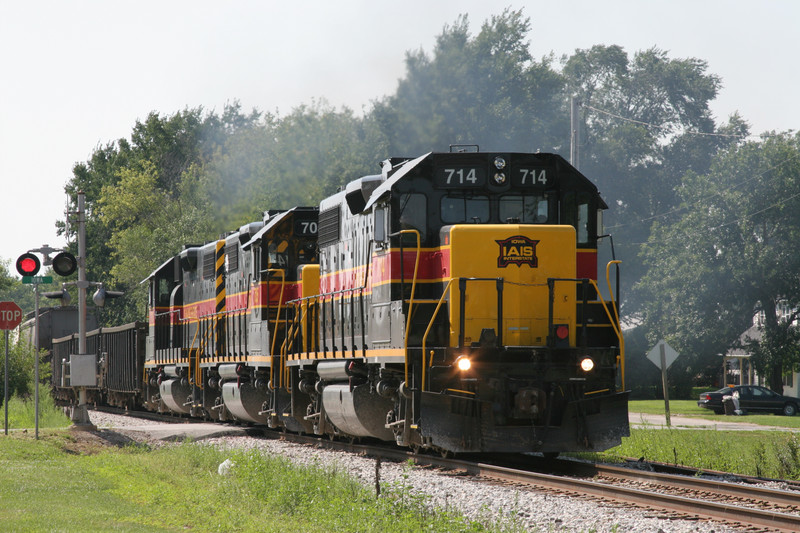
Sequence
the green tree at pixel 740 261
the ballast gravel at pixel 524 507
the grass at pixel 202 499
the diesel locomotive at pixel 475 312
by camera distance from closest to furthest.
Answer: the ballast gravel at pixel 524 507
the grass at pixel 202 499
the diesel locomotive at pixel 475 312
the green tree at pixel 740 261

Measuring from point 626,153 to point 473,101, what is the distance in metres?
16.5

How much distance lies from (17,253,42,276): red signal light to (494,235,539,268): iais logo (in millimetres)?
11438

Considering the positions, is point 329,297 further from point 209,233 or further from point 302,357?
point 209,233

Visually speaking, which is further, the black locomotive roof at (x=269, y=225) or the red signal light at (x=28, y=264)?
the red signal light at (x=28, y=264)

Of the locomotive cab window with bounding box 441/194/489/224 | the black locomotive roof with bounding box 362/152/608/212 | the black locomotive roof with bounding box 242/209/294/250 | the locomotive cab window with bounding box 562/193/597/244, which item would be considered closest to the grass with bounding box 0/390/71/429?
the black locomotive roof with bounding box 242/209/294/250

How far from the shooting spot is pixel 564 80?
6575cm

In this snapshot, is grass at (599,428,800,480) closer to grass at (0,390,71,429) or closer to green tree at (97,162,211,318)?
grass at (0,390,71,429)

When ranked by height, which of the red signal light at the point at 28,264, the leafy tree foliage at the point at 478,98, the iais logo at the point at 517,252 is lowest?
the iais logo at the point at 517,252

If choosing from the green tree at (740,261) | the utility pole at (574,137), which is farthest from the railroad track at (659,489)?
the green tree at (740,261)

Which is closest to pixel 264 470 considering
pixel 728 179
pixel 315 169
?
pixel 315 169

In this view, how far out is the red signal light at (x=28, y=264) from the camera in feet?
66.4

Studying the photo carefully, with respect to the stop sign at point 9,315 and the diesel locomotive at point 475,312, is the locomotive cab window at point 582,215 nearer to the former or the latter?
the diesel locomotive at point 475,312

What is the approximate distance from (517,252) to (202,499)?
507 cm

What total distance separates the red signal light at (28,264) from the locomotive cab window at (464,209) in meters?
10.5
